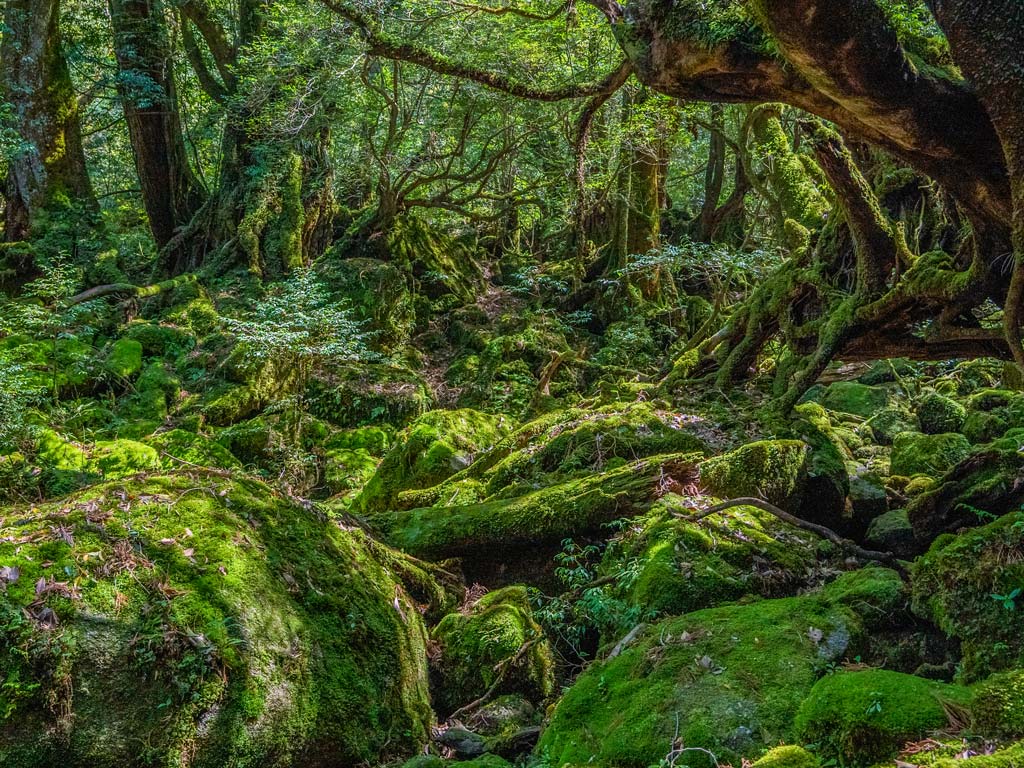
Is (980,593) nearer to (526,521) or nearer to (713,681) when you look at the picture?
(713,681)

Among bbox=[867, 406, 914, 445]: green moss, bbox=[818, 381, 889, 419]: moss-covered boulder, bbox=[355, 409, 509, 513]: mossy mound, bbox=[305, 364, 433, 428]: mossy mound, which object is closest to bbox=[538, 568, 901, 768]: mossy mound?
bbox=[355, 409, 509, 513]: mossy mound

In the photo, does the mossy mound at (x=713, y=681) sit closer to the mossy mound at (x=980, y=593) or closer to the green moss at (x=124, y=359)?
the mossy mound at (x=980, y=593)

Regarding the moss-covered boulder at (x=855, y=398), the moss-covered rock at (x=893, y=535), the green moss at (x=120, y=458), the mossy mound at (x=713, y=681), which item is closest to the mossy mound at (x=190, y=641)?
the mossy mound at (x=713, y=681)

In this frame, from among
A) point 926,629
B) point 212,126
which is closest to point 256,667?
point 926,629

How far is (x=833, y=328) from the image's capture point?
647 centimetres

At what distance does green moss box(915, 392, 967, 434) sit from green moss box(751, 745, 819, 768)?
6.71 meters

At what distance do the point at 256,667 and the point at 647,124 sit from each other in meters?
11.9

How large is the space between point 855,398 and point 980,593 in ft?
20.8

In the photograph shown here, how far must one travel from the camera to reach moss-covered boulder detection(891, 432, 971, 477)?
6172 millimetres

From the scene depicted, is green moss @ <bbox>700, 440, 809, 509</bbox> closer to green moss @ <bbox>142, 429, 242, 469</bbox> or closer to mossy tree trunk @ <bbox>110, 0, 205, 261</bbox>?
green moss @ <bbox>142, 429, 242, 469</bbox>

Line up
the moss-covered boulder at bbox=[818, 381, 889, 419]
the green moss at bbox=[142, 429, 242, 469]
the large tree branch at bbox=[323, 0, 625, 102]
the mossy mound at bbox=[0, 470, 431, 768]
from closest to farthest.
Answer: the mossy mound at bbox=[0, 470, 431, 768] < the large tree branch at bbox=[323, 0, 625, 102] < the green moss at bbox=[142, 429, 242, 469] < the moss-covered boulder at bbox=[818, 381, 889, 419]

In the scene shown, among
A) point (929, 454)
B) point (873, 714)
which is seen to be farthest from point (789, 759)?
point (929, 454)

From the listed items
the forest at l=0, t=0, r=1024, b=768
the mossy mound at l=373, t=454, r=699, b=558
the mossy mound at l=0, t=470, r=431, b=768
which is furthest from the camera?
the mossy mound at l=373, t=454, r=699, b=558

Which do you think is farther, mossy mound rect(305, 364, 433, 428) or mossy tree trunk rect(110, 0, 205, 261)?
mossy tree trunk rect(110, 0, 205, 261)
